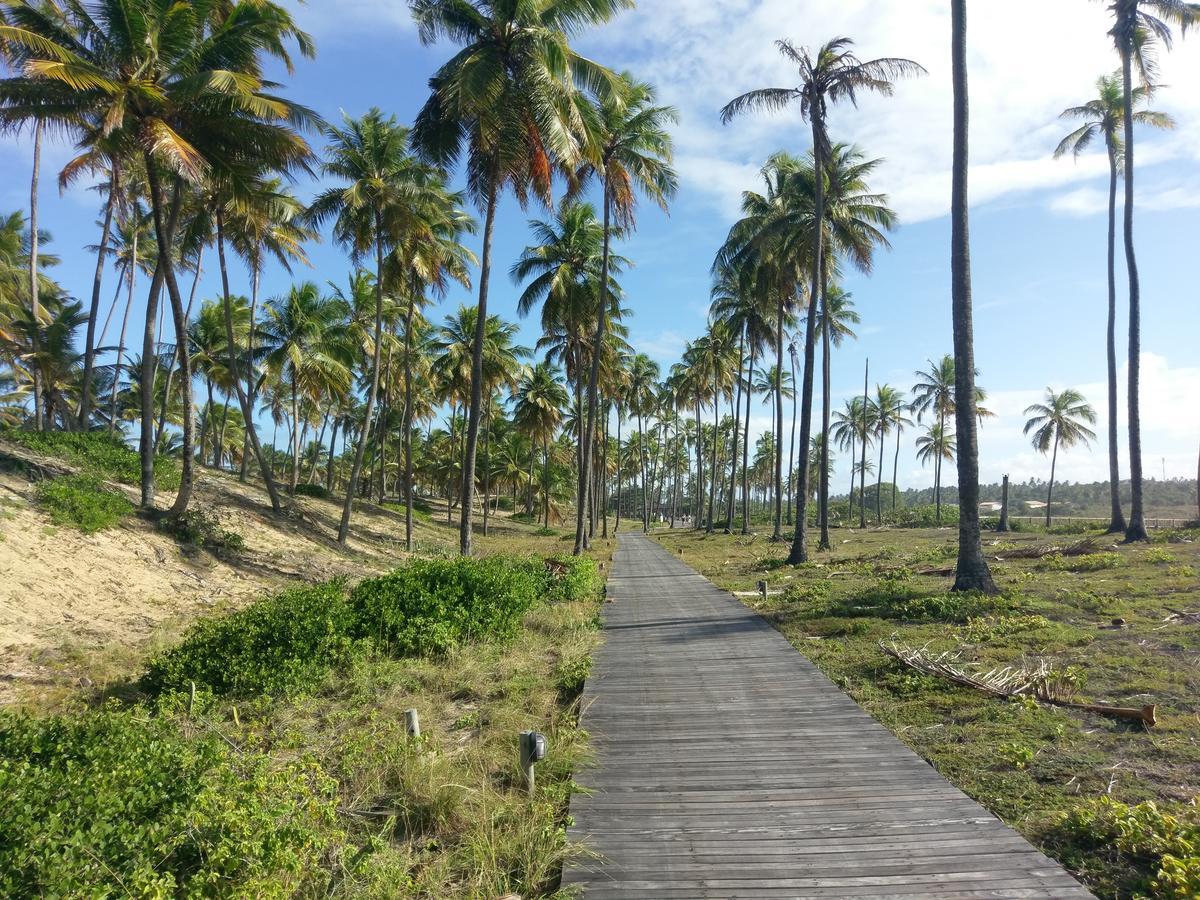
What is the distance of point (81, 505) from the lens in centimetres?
1205

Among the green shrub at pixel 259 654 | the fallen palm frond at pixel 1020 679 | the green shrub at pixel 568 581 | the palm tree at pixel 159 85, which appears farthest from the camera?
the green shrub at pixel 568 581

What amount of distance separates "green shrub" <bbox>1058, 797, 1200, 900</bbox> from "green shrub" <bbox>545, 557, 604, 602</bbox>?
10188mm

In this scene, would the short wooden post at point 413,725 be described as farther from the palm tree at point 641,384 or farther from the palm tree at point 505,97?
the palm tree at point 641,384

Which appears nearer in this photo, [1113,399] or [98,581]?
[98,581]

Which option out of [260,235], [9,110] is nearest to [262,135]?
[9,110]

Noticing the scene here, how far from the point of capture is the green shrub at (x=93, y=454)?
15.1 metres

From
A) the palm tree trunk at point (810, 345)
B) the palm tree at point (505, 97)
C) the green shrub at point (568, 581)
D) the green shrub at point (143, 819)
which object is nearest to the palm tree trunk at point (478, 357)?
the palm tree at point (505, 97)

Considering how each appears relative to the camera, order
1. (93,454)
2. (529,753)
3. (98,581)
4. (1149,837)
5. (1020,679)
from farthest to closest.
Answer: (93,454)
(98,581)
(1020,679)
(529,753)
(1149,837)

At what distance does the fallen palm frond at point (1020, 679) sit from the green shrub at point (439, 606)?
5.52 metres

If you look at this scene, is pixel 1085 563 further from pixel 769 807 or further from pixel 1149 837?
pixel 769 807

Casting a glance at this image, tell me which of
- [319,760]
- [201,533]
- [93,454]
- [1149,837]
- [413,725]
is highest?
[93,454]

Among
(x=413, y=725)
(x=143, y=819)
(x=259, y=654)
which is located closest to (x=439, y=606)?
(x=259, y=654)

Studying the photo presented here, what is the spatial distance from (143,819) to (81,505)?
11.5 metres

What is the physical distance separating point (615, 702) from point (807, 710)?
2016 mm
